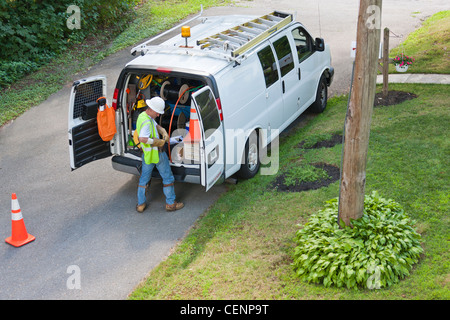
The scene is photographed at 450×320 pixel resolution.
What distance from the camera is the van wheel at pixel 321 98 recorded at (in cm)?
1064

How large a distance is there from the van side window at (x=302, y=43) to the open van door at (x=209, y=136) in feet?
9.76

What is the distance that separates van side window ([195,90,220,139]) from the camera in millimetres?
7063

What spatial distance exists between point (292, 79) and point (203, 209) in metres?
3.04

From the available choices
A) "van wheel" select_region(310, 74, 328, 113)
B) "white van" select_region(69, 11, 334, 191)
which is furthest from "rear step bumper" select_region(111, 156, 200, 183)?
"van wheel" select_region(310, 74, 328, 113)

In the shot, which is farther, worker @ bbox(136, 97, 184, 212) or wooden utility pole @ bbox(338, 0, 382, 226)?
worker @ bbox(136, 97, 184, 212)

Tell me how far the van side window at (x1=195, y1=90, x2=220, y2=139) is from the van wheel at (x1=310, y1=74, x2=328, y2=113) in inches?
150

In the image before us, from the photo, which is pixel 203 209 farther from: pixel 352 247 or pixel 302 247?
pixel 352 247

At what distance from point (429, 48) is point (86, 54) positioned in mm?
9180

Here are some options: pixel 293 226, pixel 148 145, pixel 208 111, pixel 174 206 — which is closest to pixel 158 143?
pixel 148 145

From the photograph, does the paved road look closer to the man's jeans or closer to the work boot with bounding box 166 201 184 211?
the work boot with bounding box 166 201 184 211

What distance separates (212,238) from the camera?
6.97 metres

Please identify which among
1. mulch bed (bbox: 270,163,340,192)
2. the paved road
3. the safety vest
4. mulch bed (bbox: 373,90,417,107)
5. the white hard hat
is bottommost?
the paved road

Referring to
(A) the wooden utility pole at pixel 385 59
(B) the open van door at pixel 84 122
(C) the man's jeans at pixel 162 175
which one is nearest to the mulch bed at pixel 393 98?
(A) the wooden utility pole at pixel 385 59
